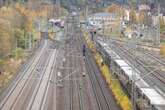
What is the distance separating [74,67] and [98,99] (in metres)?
15.4

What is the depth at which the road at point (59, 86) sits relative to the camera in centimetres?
3062

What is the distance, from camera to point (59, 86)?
36938 millimetres

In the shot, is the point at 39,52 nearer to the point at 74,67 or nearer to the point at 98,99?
the point at 74,67

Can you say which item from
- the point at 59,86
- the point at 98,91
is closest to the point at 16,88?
the point at 59,86

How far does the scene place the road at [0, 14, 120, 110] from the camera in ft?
100

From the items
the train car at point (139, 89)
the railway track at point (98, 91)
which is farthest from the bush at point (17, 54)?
the train car at point (139, 89)

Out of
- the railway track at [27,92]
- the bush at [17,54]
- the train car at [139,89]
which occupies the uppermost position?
the bush at [17,54]

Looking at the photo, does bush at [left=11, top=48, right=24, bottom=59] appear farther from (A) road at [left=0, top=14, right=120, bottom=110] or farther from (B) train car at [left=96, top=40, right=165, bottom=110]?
(B) train car at [left=96, top=40, right=165, bottom=110]

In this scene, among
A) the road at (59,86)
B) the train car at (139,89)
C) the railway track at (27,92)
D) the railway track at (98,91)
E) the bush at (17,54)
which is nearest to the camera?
the train car at (139,89)

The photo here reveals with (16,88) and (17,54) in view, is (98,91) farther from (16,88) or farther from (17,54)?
(17,54)

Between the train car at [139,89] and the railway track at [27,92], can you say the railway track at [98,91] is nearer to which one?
the train car at [139,89]

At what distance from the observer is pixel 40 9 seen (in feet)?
376

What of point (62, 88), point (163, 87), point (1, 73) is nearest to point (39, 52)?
point (1, 73)

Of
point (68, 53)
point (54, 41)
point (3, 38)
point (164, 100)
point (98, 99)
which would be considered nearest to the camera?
point (164, 100)
